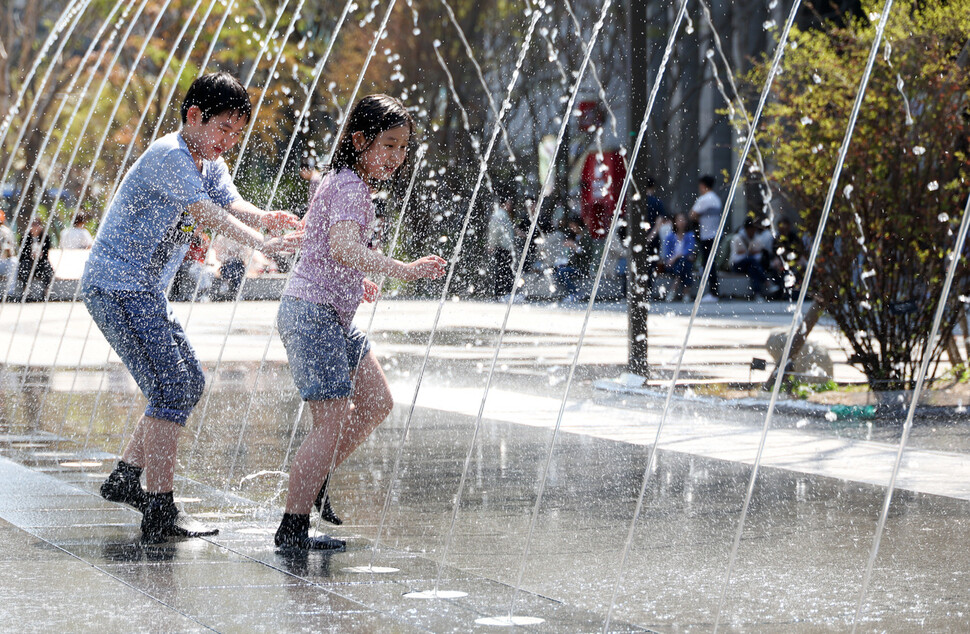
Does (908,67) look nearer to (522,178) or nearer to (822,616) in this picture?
(822,616)

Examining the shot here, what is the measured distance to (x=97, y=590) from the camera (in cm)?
461

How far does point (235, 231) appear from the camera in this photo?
540 centimetres

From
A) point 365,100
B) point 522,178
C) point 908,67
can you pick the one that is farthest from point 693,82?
point 365,100

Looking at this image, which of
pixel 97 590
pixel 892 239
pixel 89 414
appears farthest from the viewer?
pixel 892 239

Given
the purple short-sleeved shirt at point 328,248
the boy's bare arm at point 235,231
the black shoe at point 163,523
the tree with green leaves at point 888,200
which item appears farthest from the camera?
the tree with green leaves at point 888,200

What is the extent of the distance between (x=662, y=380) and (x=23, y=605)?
806 centimetres

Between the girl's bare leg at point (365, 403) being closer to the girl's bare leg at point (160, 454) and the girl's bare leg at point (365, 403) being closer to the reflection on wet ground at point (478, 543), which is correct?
the reflection on wet ground at point (478, 543)

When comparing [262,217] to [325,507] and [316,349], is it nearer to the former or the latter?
[316,349]

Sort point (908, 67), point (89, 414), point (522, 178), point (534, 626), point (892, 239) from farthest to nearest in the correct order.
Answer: point (522, 178), point (908, 67), point (892, 239), point (89, 414), point (534, 626)

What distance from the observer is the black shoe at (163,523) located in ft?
17.9

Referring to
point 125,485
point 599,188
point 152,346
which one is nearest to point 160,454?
point 152,346

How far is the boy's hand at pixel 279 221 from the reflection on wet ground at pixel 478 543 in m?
1.10

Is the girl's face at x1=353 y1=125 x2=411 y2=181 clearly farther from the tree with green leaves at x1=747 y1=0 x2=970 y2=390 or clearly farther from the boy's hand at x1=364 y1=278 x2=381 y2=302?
the tree with green leaves at x1=747 y1=0 x2=970 y2=390

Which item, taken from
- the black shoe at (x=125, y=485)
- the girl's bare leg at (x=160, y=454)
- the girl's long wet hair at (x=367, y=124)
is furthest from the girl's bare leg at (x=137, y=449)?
the girl's long wet hair at (x=367, y=124)
